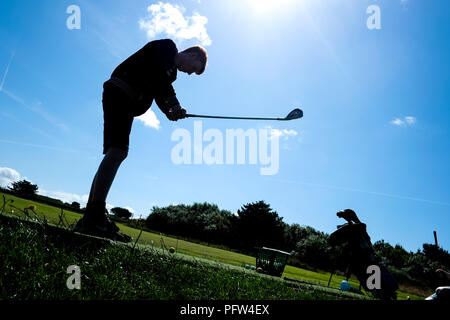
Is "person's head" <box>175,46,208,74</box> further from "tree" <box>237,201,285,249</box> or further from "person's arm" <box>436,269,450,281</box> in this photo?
"tree" <box>237,201,285,249</box>

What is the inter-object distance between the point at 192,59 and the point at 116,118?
3.73 ft

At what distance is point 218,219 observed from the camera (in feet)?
158

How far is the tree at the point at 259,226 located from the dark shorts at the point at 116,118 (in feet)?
141

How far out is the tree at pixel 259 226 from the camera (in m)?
44.6

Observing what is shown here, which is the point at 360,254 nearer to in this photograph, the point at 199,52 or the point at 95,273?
the point at 199,52

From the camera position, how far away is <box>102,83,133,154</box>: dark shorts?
292 cm

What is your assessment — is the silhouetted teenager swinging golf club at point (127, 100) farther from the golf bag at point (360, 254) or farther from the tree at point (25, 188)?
the tree at point (25, 188)

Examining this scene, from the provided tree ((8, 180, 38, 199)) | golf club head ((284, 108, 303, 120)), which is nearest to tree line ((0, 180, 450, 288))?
tree ((8, 180, 38, 199))

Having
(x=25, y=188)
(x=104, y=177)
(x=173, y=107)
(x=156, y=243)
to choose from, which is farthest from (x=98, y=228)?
(x=25, y=188)

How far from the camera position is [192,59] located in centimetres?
338

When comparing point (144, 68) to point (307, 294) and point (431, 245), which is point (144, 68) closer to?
point (307, 294)

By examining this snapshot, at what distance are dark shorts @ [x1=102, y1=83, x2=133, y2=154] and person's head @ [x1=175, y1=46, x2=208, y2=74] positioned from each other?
805 millimetres
